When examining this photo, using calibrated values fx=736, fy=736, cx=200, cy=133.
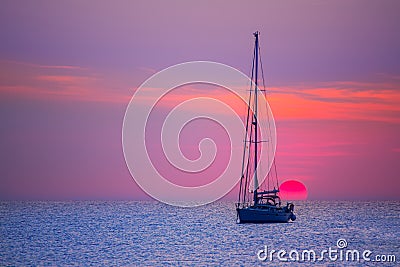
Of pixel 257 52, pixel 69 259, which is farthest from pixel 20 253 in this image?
pixel 257 52

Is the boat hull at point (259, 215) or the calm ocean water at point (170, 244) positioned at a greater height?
the boat hull at point (259, 215)

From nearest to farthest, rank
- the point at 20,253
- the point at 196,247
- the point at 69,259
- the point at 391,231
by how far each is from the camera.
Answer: the point at 69,259 → the point at 20,253 → the point at 196,247 → the point at 391,231

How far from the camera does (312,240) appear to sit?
87312mm

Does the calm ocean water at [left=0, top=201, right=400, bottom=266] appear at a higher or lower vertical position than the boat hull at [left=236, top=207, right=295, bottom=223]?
lower

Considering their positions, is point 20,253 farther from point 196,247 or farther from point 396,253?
point 396,253

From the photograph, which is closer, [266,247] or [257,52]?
[266,247]

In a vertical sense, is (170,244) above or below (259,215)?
below

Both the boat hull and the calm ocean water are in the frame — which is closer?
the calm ocean water

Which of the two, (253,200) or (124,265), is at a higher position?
(253,200)

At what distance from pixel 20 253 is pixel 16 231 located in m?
34.6

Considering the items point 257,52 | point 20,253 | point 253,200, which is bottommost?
point 20,253

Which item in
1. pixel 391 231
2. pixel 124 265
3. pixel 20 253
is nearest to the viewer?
pixel 124 265

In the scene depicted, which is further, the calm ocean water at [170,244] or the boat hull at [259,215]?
the boat hull at [259,215]

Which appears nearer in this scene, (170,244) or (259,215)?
(170,244)
